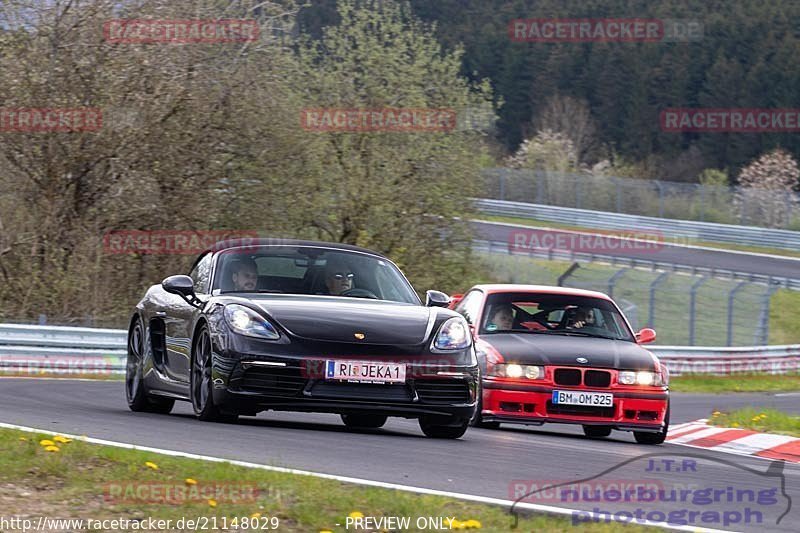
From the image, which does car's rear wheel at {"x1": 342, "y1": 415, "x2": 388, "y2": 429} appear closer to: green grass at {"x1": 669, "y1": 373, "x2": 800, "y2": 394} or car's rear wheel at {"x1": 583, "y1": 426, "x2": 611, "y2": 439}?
car's rear wheel at {"x1": 583, "y1": 426, "x2": 611, "y2": 439}

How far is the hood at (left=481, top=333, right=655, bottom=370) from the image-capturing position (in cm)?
1213

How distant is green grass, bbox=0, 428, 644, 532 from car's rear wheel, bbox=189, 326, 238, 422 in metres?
2.26

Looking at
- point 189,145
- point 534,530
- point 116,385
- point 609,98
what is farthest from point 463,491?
point 609,98

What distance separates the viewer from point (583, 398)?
12.0 metres

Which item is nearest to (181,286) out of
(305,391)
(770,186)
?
(305,391)

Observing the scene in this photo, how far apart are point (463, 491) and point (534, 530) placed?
1.04 m

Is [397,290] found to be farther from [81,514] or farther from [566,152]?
[566,152]

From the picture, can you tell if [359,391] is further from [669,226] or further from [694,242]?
[669,226]

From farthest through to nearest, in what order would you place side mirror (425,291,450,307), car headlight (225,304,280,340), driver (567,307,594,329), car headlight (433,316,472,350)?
driver (567,307,594,329), side mirror (425,291,450,307), car headlight (433,316,472,350), car headlight (225,304,280,340)

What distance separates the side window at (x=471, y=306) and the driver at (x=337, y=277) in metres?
2.57

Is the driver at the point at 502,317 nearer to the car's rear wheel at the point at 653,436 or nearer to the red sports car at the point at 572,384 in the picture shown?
the red sports car at the point at 572,384

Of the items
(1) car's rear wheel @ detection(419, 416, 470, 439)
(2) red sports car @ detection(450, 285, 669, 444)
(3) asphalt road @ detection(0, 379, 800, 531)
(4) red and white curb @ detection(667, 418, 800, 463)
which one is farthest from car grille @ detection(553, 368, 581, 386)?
(1) car's rear wheel @ detection(419, 416, 470, 439)

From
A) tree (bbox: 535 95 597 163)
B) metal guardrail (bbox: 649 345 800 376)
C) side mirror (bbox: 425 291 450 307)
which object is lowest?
metal guardrail (bbox: 649 345 800 376)

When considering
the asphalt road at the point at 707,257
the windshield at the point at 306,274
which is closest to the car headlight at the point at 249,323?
the windshield at the point at 306,274
